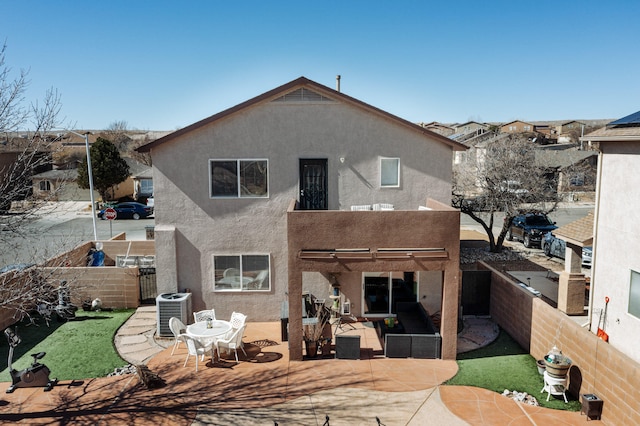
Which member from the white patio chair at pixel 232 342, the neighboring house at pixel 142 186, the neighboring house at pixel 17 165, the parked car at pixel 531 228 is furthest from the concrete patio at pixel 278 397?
the neighboring house at pixel 142 186

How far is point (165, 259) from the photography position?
1509 cm

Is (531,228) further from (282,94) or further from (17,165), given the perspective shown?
(17,165)

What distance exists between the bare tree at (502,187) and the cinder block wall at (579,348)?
383 inches

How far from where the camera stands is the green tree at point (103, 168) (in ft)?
139

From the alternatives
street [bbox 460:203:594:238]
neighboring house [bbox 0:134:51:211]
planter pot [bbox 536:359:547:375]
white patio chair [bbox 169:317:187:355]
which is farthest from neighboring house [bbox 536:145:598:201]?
neighboring house [bbox 0:134:51:211]

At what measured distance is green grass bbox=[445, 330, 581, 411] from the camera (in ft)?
35.0

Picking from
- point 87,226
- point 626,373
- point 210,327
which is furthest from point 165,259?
point 87,226

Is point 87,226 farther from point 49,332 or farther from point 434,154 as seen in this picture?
point 434,154

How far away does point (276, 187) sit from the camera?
595 inches

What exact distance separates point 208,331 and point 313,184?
5.80 metres

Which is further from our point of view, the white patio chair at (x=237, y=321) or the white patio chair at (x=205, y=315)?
the white patio chair at (x=205, y=315)

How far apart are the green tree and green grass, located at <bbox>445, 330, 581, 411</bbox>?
39.5 meters

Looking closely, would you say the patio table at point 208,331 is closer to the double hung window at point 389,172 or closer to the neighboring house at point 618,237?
the double hung window at point 389,172

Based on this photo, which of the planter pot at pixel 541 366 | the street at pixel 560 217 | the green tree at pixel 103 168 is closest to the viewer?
the planter pot at pixel 541 366
